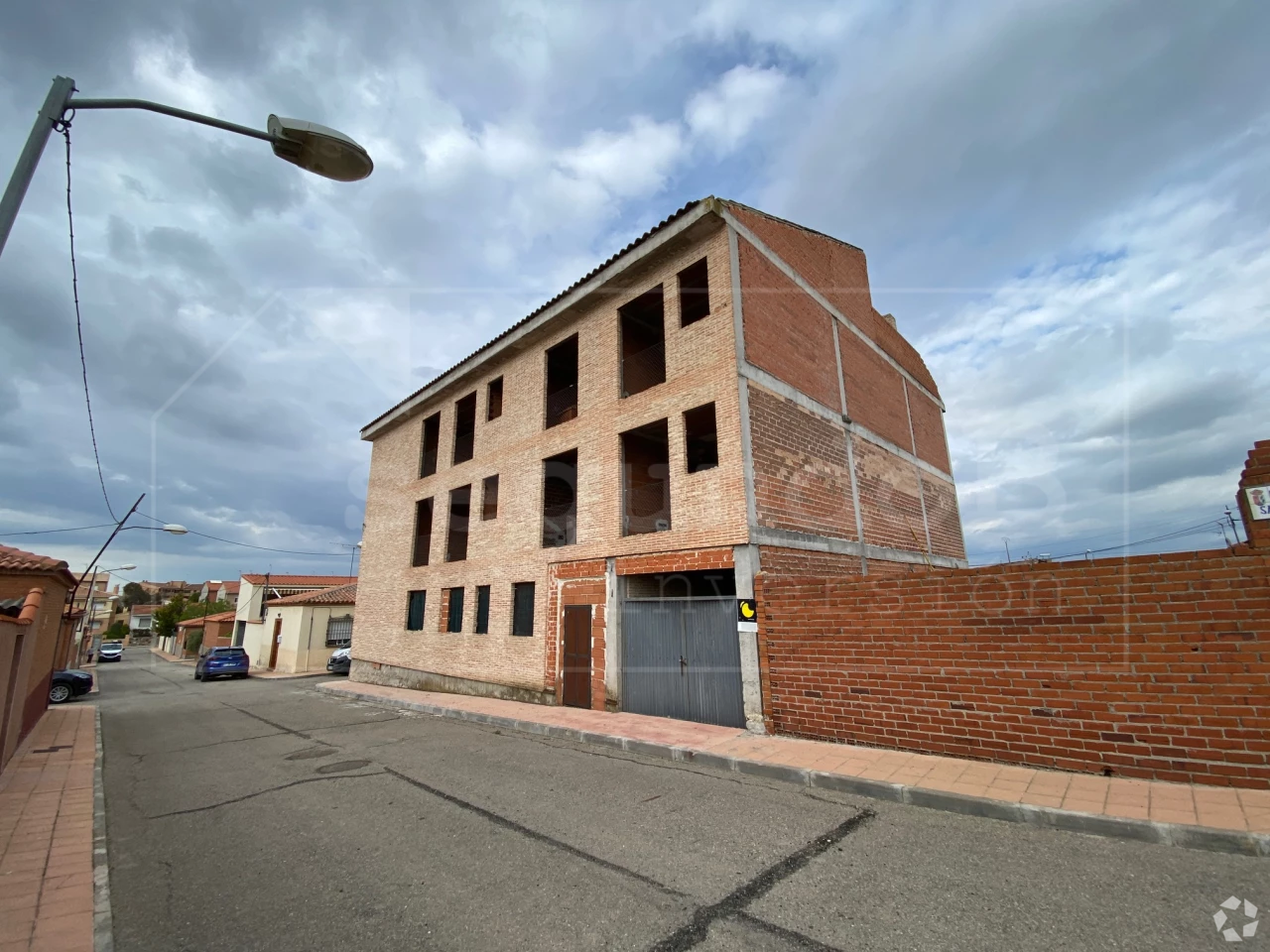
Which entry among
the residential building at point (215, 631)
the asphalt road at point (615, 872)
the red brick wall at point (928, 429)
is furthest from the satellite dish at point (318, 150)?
the residential building at point (215, 631)

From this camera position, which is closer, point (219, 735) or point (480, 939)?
point (480, 939)

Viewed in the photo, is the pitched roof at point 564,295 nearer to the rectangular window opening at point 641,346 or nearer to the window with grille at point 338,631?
the rectangular window opening at point 641,346

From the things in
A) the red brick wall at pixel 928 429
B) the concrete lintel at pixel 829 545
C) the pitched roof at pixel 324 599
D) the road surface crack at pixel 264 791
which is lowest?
the road surface crack at pixel 264 791

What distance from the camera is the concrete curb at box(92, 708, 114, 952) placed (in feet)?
10.1

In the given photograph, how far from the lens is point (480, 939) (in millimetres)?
2900

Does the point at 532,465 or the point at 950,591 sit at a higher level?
the point at 532,465

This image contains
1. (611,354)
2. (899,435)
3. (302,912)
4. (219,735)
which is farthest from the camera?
(899,435)

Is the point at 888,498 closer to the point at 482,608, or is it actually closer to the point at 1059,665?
the point at 1059,665

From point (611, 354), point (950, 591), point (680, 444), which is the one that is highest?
point (611, 354)

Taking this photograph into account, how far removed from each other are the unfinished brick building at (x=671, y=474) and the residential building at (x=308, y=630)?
14555 mm

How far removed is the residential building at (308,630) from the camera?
28.0 metres

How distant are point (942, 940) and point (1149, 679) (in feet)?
12.7

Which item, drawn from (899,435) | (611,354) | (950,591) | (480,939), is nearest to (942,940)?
(480,939)

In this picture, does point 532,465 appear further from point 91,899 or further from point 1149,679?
point 1149,679
